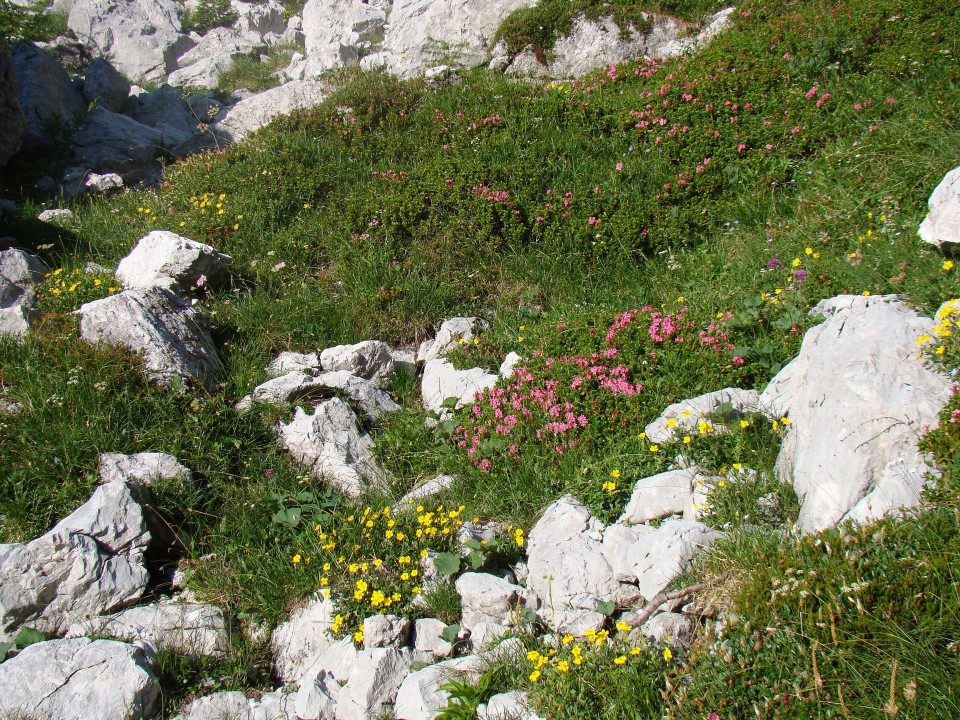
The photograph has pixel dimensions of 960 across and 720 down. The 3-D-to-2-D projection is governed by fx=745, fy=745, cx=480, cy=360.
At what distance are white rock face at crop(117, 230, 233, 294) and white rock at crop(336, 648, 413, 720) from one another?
16.5 feet

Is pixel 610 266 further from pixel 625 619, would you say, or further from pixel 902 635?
pixel 902 635

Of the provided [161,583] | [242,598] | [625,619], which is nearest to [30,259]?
[161,583]

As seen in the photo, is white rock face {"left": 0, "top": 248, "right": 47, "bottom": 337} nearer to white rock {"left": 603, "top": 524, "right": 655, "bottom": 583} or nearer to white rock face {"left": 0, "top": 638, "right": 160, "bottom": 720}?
white rock face {"left": 0, "top": 638, "right": 160, "bottom": 720}

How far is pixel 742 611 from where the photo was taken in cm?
371

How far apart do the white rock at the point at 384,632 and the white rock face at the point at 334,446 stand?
5.37ft

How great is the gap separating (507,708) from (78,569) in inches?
Result: 122

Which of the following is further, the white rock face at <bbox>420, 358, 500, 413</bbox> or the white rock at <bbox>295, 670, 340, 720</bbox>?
the white rock face at <bbox>420, 358, 500, 413</bbox>

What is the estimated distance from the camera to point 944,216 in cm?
511

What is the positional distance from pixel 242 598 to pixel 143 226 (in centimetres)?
619

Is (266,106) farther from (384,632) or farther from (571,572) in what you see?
(571,572)

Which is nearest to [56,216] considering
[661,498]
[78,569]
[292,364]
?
[292,364]

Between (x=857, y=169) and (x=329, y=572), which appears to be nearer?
(x=329, y=572)

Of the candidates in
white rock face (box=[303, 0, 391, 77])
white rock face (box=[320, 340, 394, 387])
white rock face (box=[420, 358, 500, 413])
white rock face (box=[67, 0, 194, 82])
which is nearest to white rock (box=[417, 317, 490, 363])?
white rock face (box=[420, 358, 500, 413])

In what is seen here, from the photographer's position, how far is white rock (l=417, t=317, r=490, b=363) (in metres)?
7.55
